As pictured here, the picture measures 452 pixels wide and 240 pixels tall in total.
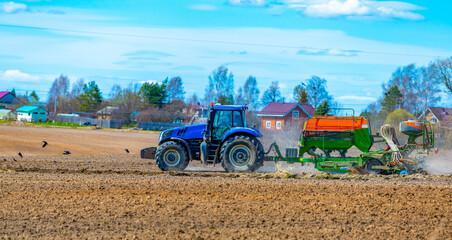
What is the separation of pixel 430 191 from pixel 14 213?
33.1 feet

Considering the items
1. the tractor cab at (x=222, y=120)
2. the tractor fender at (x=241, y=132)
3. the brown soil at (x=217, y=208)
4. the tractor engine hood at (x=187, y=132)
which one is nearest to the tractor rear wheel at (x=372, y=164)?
the brown soil at (x=217, y=208)

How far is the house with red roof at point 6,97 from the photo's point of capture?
392ft

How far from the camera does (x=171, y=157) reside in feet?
58.7

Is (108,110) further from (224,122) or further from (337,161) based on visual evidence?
(337,161)

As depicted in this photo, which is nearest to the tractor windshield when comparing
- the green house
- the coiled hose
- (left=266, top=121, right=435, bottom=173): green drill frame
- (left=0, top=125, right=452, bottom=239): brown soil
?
(left=266, top=121, right=435, bottom=173): green drill frame

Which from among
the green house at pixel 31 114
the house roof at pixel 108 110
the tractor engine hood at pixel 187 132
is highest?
the house roof at pixel 108 110

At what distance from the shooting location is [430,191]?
1371 centimetres

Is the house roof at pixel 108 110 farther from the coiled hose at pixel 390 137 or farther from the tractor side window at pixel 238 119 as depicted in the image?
the coiled hose at pixel 390 137

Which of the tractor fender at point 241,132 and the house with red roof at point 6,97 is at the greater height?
the house with red roof at point 6,97

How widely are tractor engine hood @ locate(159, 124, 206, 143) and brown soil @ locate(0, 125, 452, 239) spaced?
216 centimetres

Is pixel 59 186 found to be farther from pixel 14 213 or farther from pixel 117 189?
pixel 14 213

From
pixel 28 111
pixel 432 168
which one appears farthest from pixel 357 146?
pixel 28 111

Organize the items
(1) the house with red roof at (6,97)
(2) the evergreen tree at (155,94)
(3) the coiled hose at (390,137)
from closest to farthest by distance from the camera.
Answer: (3) the coiled hose at (390,137) < (2) the evergreen tree at (155,94) < (1) the house with red roof at (6,97)

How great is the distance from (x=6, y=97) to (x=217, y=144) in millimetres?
115510
